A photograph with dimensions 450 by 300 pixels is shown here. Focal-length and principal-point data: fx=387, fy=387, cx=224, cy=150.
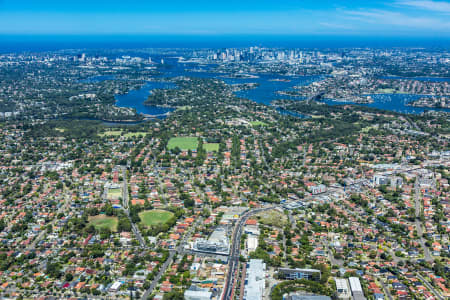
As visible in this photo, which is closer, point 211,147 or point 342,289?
point 342,289

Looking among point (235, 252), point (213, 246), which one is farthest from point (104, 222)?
point (235, 252)

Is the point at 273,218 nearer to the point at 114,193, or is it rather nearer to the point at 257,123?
the point at 114,193

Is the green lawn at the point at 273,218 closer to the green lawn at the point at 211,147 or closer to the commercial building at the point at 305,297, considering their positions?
the commercial building at the point at 305,297

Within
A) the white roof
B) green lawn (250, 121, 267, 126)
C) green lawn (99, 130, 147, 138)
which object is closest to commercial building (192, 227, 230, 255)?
the white roof

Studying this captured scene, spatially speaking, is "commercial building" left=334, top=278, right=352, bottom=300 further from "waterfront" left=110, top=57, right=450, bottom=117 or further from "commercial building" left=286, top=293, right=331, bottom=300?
"waterfront" left=110, top=57, right=450, bottom=117

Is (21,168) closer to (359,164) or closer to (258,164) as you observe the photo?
(258,164)

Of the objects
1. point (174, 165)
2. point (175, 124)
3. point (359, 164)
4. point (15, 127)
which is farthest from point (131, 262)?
point (15, 127)

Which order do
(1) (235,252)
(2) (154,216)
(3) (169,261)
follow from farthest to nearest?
(2) (154,216)
(1) (235,252)
(3) (169,261)
